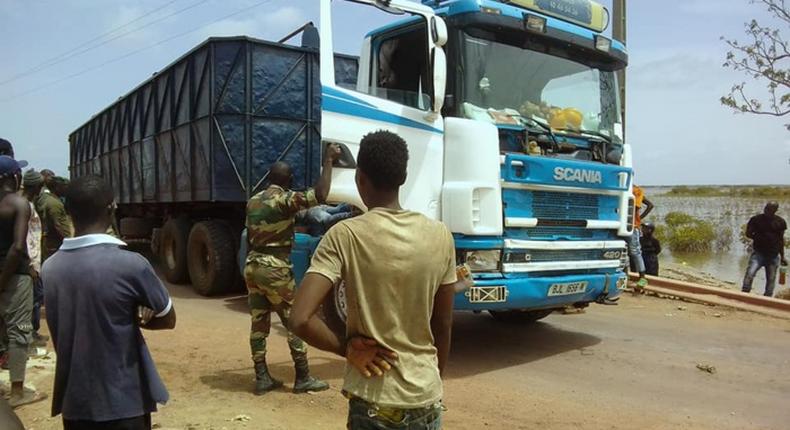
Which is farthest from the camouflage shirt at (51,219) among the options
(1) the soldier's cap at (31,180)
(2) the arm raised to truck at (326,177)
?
(2) the arm raised to truck at (326,177)

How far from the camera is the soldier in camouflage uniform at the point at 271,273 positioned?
14.3 ft

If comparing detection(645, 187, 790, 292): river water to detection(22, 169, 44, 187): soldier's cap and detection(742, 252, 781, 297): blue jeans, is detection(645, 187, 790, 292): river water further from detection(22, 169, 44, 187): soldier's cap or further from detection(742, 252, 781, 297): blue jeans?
detection(22, 169, 44, 187): soldier's cap

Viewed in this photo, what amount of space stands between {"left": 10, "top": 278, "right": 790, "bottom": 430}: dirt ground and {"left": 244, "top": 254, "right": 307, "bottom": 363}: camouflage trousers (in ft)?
1.17

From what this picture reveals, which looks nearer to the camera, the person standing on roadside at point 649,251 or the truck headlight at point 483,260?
the truck headlight at point 483,260

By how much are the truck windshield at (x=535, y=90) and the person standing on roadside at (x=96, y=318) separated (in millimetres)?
3249

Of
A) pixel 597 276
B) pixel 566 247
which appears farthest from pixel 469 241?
pixel 597 276

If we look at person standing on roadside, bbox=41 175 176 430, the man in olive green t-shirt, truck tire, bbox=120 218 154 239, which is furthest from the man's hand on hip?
truck tire, bbox=120 218 154 239

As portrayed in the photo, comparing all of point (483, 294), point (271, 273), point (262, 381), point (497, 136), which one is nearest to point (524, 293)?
point (483, 294)

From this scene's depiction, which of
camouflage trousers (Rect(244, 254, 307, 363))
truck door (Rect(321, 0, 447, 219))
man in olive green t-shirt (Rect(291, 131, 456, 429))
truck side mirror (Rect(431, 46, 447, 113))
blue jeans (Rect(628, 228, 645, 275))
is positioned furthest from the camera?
blue jeans (Rect(628, 228, 645, 275))

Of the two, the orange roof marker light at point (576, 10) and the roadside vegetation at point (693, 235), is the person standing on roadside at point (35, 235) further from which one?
the roadside vegetation at point (693, 235)

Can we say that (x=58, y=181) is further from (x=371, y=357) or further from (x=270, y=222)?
(x=371, y=357)

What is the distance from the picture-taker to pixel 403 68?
5.33 m

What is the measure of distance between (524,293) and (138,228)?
9436 millimetres

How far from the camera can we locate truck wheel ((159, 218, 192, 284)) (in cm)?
915
